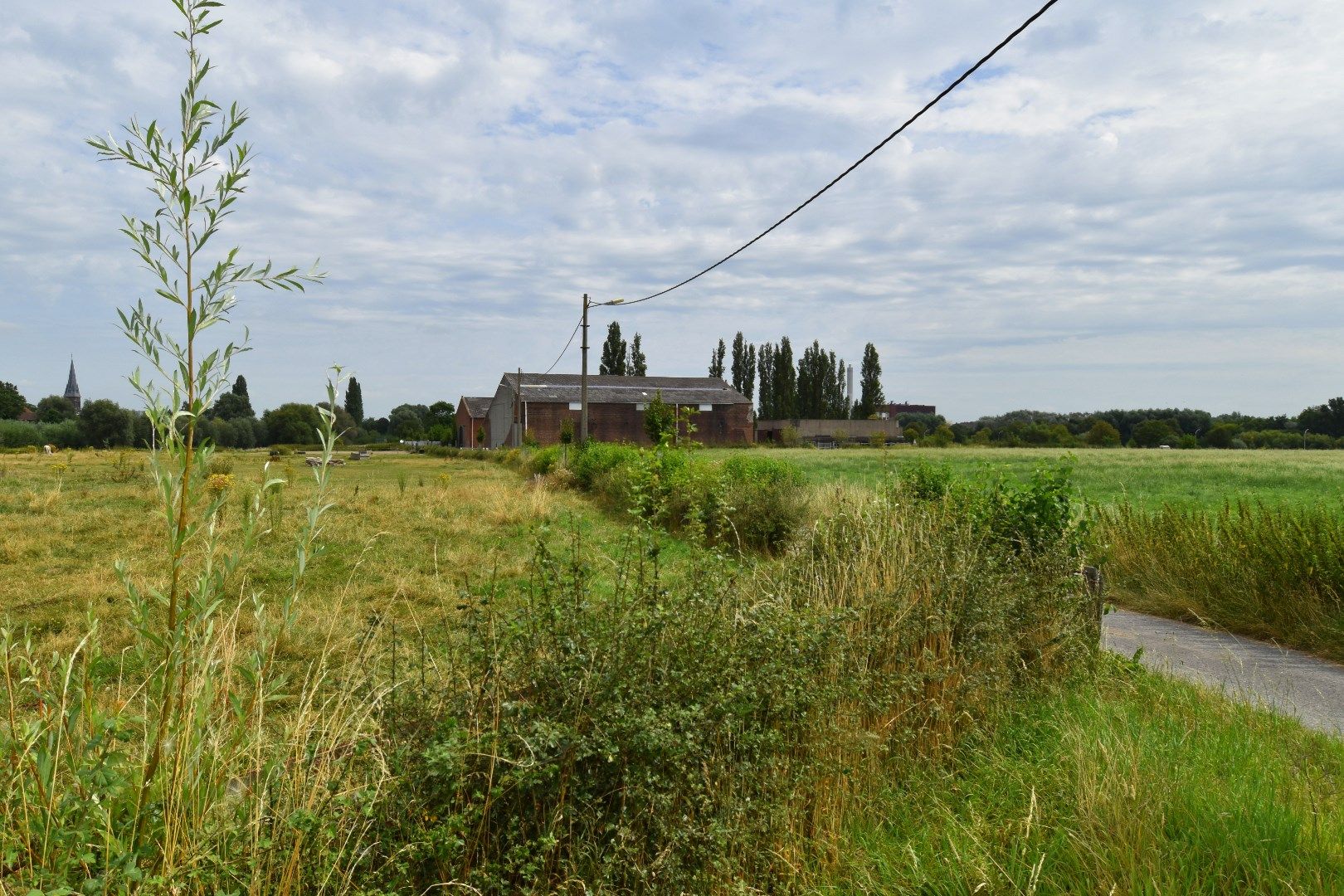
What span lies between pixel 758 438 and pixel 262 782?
2997 inches

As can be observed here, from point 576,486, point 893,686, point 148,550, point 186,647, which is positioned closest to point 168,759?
point 186,647

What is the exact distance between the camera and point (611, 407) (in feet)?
209

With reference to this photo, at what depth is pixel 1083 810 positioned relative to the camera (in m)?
3.22

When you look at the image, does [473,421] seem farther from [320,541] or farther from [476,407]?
[320,541]

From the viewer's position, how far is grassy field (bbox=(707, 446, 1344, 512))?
77.5 feet

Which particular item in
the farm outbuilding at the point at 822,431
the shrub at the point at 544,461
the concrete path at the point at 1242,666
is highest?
the farm outbuilding at the point at 822,431

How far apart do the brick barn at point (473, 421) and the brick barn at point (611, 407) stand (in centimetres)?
126

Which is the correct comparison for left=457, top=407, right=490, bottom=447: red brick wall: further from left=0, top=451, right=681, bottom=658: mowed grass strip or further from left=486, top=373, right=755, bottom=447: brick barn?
left=0, top=451, right=681, bottom=658: mowed grass strip

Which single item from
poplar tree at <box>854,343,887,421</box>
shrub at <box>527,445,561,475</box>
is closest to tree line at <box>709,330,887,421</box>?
poplar tree at <box>854,343,887,421</box>

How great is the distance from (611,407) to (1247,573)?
5624cm

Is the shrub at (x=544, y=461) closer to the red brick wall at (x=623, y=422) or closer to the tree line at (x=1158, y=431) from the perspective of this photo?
the red brick wall at (x=623, y=422)

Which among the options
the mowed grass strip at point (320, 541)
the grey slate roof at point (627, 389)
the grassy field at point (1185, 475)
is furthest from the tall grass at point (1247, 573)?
the grey slate roof at point (627, 389)

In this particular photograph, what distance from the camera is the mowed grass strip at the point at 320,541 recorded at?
7508mm

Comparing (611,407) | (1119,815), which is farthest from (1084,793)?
(611,407)
